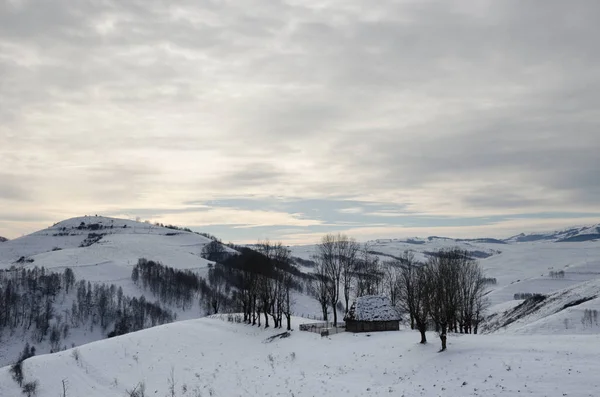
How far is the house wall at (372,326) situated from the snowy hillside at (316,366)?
11.2 ft

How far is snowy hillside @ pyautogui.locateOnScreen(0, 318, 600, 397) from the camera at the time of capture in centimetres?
2417

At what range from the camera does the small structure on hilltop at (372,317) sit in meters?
50.3

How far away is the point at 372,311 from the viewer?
51.2 meters

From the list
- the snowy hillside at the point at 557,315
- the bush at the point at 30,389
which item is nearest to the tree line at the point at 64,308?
the bush at the point at 30,389

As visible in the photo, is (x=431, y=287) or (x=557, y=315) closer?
(x=431, y=287)

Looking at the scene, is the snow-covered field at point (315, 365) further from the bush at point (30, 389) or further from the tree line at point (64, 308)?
the tree line at point (64, 308)

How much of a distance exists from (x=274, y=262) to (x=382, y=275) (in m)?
24.1

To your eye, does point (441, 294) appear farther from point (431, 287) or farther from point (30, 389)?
point (30, 389)

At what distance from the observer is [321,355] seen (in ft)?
131

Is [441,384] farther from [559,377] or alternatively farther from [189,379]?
[189,379]

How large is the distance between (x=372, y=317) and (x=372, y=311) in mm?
860

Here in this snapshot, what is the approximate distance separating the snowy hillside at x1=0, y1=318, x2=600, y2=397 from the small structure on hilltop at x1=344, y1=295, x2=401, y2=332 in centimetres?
359

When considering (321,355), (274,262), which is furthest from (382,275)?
(321,355)

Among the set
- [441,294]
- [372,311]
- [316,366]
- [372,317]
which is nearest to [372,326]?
[372,317]
